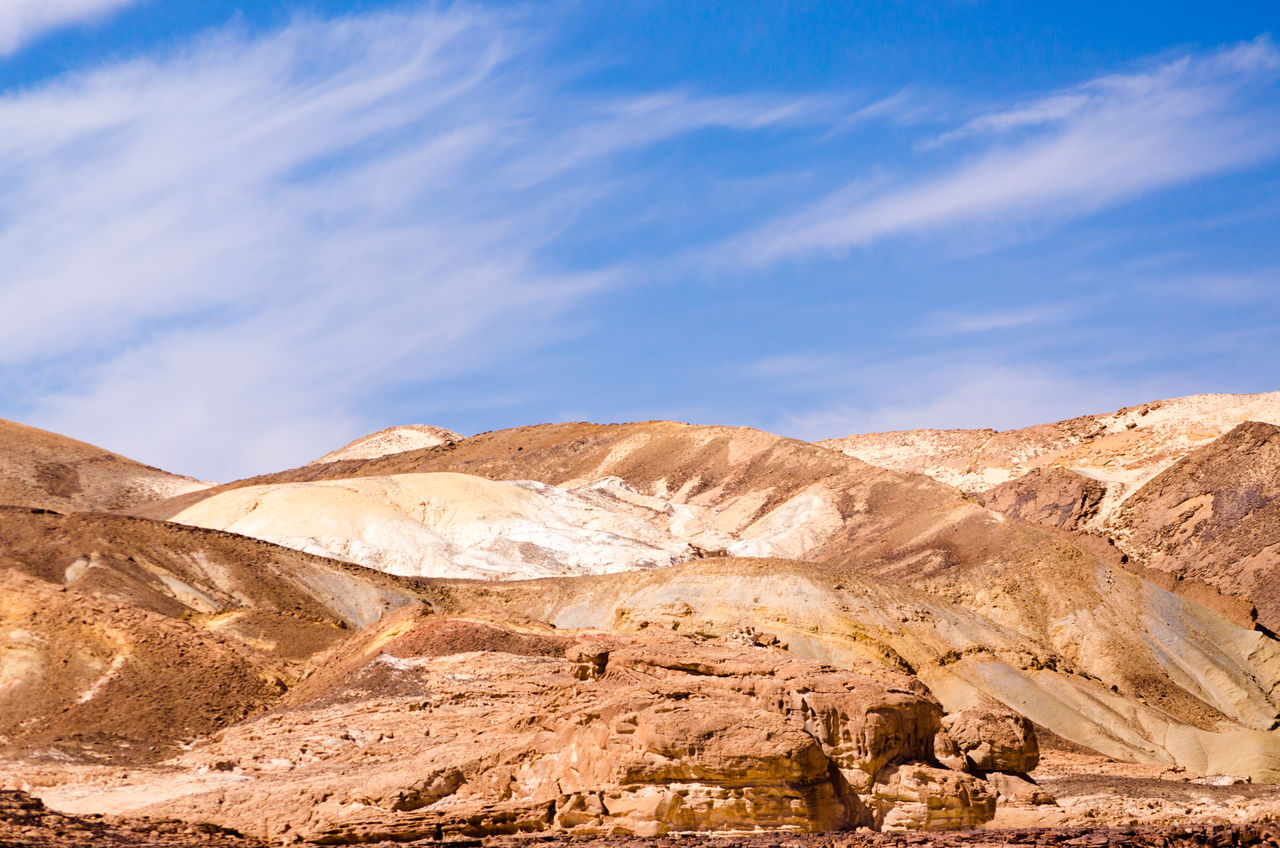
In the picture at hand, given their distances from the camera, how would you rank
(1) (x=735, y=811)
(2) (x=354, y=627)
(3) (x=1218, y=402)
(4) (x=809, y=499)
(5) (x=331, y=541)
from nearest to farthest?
(1) (x=735, y=811) < (2) (x=354, y=627) < (5) (x=331, y=541) < (4) (x=809, y=499) < (3) (x=1218, y=402)

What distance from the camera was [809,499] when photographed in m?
74.7

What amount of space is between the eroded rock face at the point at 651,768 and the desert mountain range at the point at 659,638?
53 mm

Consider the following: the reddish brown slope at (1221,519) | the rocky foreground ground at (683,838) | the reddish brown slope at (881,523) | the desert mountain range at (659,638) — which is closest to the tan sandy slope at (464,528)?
the desert mountain range at (659,638)

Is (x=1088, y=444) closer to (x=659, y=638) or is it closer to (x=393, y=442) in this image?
(x=393, y=442)

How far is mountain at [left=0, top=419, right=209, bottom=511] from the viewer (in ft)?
265

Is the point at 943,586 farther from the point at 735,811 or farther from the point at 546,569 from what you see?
the point at 735,811

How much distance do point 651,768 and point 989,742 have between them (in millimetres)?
7869

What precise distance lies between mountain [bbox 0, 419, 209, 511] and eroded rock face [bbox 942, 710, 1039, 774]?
66.1 meters

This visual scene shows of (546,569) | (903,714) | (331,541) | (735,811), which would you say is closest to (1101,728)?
(903,714)

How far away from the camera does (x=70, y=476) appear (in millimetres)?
85625

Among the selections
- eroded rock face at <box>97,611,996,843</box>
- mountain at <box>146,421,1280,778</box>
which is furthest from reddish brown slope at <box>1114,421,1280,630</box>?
eroded rock face at <box>97,611,996,843</box>

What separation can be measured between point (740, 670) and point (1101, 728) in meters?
21.7

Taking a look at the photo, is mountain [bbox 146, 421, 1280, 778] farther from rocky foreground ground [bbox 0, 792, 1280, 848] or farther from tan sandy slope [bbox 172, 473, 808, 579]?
rocky foreground ground [bbox 0, 792, 1280, 848]

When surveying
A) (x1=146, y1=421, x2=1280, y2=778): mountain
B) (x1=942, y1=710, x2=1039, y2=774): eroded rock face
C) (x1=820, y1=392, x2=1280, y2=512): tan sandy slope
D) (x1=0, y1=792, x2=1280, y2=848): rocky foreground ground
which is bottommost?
(x1=0, y1=792, x2=1280, y2=848): rocky foreground ground
